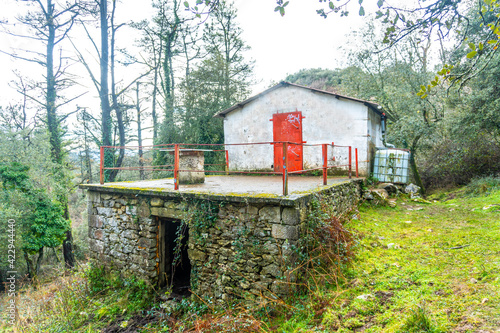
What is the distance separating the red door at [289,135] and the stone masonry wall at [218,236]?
125 inches

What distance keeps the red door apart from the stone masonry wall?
125 inches

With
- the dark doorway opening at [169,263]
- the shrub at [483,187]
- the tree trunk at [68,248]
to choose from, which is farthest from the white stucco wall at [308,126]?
the tree trunk at [68,248]

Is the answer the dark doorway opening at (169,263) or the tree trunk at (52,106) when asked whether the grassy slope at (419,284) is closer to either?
the dark doorway opening at (169,263)

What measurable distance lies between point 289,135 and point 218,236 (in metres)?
5.79

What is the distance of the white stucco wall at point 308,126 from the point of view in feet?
27.8

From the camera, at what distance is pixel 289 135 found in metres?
9.40

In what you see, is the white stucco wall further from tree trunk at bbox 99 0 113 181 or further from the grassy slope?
tree trunk at bbox 99 0 113 181

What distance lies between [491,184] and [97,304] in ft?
38.9

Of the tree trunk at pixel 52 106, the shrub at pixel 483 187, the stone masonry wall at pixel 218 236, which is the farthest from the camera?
the tree trunk at pixel 52 106

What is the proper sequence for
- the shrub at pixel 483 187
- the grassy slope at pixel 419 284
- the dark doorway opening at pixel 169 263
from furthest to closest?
the shrub at pixel 483 187 → the dark doorway opening at pixel 169 263 → the grassy slope at pixel 419 284

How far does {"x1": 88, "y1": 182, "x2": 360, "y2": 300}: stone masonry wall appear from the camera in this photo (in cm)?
381

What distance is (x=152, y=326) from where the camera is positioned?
4.46m

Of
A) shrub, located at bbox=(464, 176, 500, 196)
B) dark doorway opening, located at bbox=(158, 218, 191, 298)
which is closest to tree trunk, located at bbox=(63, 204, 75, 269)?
dark doorway opening, located at bbox=(158, 218, 191, 298)

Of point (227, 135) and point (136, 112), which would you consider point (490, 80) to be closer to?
point (227, 135)
